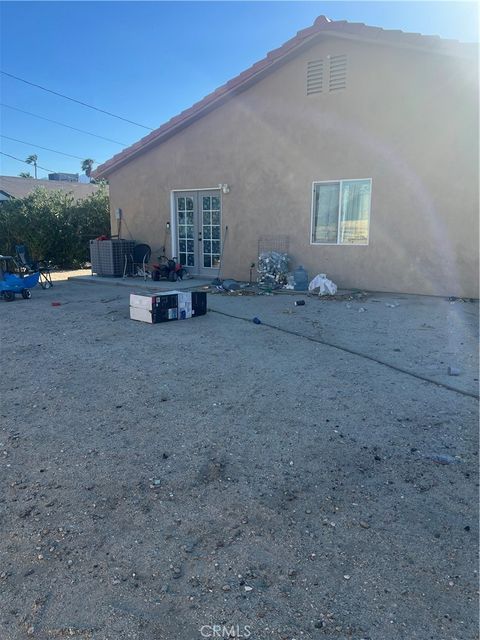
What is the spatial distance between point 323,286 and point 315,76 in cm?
479

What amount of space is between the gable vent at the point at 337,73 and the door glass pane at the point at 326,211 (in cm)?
209

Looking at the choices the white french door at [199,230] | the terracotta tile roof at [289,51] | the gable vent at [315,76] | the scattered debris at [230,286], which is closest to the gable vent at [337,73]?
the gable vent at [315,76]

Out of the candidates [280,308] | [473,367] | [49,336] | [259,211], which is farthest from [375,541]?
[259,211]

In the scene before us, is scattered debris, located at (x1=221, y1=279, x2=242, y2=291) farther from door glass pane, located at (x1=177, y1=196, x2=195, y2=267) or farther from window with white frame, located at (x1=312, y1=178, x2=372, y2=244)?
door glass pane, located at (x1=177, y1=196, x2=195, y2=267)

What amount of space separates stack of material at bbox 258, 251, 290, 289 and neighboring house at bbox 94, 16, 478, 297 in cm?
33

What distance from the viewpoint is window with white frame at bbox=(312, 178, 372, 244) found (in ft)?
32.6

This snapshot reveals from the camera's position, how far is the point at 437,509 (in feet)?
8.35

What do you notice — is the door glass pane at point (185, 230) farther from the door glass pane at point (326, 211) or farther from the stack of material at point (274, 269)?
the door glass pane at point (326, 211)

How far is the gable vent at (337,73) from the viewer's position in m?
9.66

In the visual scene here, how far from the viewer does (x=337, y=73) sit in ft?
A: 32.1

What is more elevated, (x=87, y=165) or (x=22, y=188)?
(x=87, y=165)

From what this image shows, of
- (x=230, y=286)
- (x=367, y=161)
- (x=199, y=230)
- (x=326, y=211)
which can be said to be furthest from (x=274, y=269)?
(x=367, y=161)

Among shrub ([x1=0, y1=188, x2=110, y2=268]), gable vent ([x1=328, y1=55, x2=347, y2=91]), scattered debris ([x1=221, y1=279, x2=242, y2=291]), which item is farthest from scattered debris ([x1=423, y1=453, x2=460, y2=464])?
shrub ([x1=0, y1=188, x2=110, y2=268])

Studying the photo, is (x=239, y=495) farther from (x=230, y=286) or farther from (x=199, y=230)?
(x=199, y=230)
